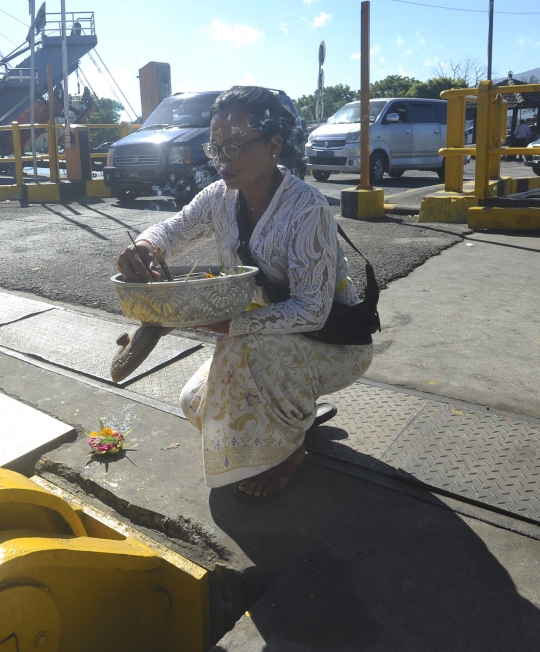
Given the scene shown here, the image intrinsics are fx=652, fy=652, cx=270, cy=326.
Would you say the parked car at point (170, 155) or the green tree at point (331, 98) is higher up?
the green tree at point (331, 98)

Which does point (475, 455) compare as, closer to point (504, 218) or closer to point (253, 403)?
point (253, 403)

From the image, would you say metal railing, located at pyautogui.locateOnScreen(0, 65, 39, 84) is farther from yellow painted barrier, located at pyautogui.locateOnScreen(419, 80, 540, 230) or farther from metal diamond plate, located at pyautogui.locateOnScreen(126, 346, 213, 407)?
metal diamond plate, located at pyautogui.locateOnScreen(126, 346, 213, 407)

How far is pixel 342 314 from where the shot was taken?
8.04 feet

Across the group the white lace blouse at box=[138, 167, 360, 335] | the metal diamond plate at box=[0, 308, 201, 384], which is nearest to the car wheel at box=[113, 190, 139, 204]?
the metal diamond plate at box=[0, 308, 201, 384]

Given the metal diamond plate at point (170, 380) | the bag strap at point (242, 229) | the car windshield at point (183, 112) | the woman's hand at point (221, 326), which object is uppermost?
the car windshield at point (183, 112)

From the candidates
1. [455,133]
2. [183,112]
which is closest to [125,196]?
[183,112]

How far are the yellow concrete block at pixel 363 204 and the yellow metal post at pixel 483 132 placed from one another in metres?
1.38

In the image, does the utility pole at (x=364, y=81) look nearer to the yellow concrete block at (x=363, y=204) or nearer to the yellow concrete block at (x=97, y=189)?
the yellow concrete block at (x=363, y=204)

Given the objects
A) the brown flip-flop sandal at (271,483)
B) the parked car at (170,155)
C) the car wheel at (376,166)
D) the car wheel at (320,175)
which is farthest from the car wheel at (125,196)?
the brown flip-flop sandal at (271,483)

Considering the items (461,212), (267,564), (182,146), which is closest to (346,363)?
(267,564)

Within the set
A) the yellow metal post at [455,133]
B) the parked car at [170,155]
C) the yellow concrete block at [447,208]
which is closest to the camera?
the yellow concrete block at [447,208]

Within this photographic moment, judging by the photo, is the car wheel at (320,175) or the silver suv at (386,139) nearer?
the silver suv at (386,139)

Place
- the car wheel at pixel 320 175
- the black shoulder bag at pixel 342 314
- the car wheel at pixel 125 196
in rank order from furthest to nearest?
the car wheel at pixel 320 175 → the car wheel at pixel 125 196 → the black shoulder bag at pixel 342 314

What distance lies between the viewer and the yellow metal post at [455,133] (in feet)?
26.3
